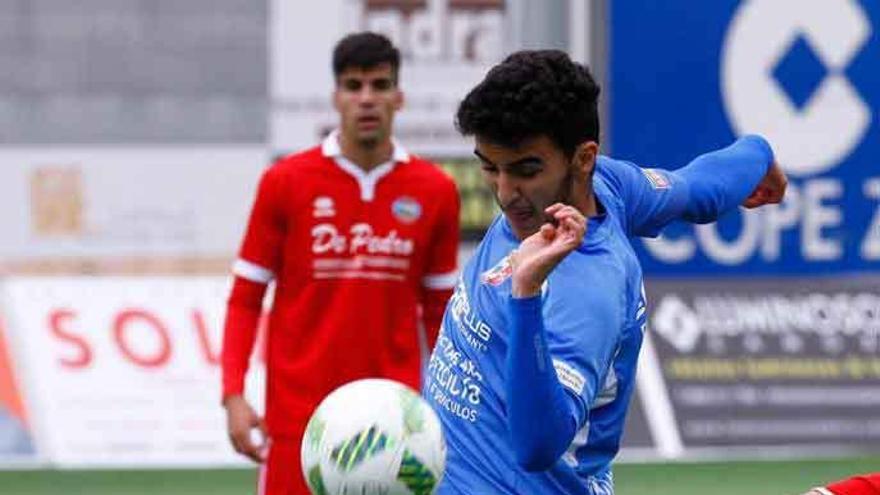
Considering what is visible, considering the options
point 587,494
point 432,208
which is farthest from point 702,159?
point 432,208

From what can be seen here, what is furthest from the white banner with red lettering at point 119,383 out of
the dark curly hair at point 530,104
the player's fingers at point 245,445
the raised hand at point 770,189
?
the dark curly hair at point 530,104

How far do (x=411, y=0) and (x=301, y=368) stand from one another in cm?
670

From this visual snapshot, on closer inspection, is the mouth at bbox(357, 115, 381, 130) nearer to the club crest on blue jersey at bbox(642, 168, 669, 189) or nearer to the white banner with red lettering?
the club crest on blue jersey at bbox(642, 168, 669, 189)

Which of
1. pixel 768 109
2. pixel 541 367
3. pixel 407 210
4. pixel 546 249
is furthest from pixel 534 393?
pixel 768 109

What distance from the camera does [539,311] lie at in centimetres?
478

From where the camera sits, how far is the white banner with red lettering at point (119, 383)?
13148 millimetres

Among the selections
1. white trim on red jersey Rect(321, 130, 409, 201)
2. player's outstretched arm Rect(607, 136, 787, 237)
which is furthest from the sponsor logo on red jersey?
player's outstretched arm Rect(607, 136, 787, 237)

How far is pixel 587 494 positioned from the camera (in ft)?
17.1

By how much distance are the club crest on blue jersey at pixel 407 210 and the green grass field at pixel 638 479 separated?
3988mm

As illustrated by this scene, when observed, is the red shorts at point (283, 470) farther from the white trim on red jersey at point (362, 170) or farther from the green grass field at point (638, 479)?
the green grass field at point (638, 479)

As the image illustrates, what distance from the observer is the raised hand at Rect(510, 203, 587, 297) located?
186 inches

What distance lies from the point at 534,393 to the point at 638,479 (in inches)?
312

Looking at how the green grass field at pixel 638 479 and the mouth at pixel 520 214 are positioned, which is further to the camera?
the green grass field at pixel 638 479

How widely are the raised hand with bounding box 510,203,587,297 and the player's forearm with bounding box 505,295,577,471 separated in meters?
0.03
